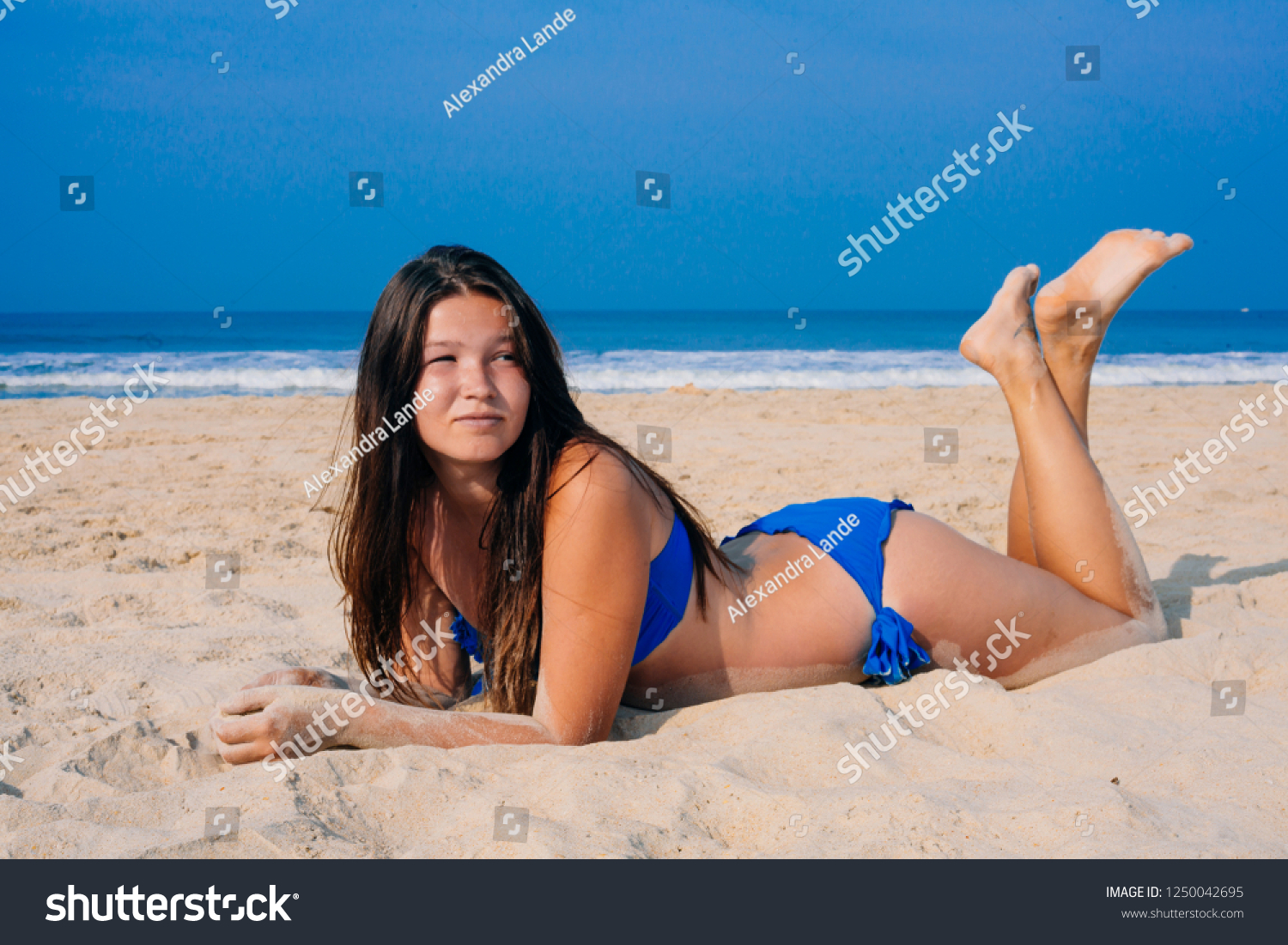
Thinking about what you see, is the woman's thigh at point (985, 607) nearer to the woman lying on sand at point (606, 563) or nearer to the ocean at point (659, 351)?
the woman lying on sand at point (606, 563)

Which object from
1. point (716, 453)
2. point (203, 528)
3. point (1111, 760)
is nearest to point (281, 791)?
point (1111, 760)

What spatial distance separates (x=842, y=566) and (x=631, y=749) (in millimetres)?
790

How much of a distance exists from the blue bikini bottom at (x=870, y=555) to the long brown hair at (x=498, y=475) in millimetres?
356

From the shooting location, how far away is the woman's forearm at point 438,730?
7.11 ft

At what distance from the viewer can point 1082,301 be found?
→ 2.88 m

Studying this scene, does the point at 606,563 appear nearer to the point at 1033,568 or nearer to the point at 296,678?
the point at 296,678

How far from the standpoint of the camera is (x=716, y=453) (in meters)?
7.05

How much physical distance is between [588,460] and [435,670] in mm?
977

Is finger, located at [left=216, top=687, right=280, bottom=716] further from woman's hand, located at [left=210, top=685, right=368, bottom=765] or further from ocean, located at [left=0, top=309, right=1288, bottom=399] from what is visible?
ocean, located at [left=0, top=309, right=1288, bottom=399]

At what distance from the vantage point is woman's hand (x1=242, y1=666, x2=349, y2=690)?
2.43m

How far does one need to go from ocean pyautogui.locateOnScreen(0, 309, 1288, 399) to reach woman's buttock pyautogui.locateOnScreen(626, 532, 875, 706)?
2.95m

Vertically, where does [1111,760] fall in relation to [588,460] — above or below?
below
